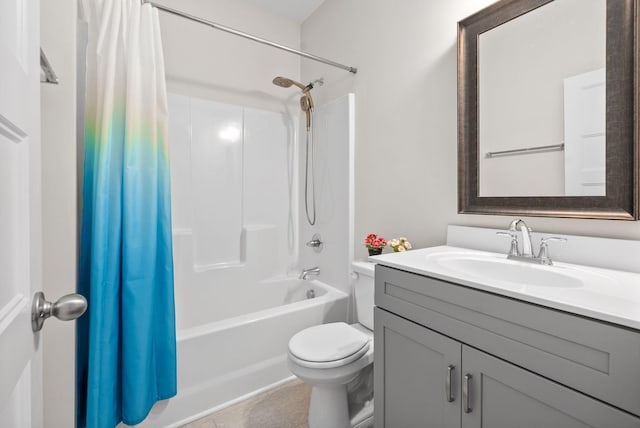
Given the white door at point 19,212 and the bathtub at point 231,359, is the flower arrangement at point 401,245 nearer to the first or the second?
the bathtub at point 231,359

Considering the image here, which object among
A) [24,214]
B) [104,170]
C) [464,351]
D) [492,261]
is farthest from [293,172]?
[24,214]

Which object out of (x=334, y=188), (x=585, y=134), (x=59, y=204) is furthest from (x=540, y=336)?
(x=334, y=188)

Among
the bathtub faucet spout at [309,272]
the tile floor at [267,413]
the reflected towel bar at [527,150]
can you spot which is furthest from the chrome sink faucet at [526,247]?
the bathtub faucet spout at [309,272]

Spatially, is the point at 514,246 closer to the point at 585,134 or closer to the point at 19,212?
the point at 585,134

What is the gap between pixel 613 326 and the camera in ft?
2.09

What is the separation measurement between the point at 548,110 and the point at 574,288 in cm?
71

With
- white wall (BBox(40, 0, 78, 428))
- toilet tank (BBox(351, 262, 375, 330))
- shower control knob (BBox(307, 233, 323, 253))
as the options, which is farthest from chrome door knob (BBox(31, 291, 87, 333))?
shower control knob (BBox(307, 233, 323, 253))

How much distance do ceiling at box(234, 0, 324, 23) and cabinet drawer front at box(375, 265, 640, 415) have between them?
232cm

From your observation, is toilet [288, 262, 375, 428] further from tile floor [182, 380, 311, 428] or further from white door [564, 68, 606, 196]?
white door [564, 68, 606, 196]

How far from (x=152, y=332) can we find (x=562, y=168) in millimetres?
1806

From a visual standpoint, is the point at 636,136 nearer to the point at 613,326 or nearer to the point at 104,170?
the point at 613,326

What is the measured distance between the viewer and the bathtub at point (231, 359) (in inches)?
59.2

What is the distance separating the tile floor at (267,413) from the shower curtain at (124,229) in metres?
0.32

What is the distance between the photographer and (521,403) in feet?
2.53
